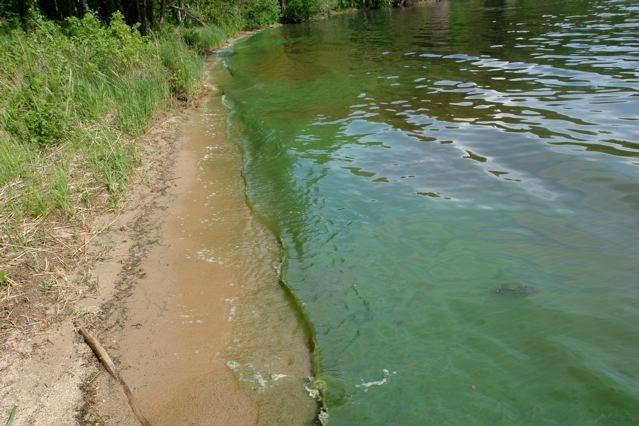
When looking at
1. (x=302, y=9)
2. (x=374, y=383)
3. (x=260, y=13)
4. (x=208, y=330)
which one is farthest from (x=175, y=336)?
(x=302, y=9)

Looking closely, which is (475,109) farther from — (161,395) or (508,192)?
(161,395)

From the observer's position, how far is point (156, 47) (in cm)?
1294

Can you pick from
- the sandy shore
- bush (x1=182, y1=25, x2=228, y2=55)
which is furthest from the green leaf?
bush (x1=182, y1=25, x2=228, y2=55)

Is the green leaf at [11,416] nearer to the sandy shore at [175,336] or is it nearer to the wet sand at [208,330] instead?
the sandy shore at [175,336]

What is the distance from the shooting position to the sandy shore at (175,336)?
3.61 metres

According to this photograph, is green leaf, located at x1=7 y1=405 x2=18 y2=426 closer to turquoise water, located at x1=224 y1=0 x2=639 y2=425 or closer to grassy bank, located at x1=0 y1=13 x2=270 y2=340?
grassy bank, located at x1=0 y1=13 x2=270 y2=340

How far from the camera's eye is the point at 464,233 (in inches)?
223

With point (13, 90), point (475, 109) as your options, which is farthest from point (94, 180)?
point (475, 109)

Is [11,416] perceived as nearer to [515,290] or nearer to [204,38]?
[515,290]

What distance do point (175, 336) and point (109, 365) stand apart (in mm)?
586

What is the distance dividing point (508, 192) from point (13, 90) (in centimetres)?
799

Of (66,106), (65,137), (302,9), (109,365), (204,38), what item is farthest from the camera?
(302,9)

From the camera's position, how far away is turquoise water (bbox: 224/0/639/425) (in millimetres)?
3609

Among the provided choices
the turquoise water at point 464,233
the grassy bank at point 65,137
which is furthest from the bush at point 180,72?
the turquoise water at point 464,233
